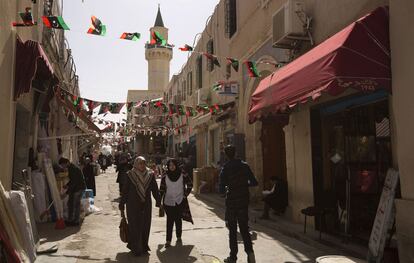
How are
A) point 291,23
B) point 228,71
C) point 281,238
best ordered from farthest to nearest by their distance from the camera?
point 228,71 < point 291,23 < point 281,238

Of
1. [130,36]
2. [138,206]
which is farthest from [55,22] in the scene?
[138,206]

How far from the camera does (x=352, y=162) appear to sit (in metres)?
6.70

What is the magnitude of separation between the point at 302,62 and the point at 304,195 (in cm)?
301

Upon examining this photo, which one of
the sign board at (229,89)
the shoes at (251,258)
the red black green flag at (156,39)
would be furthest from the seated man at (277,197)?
the sign board at (229,89)

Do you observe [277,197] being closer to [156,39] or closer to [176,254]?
[176,254]

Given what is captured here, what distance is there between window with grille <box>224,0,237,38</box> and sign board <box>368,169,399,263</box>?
9955mm

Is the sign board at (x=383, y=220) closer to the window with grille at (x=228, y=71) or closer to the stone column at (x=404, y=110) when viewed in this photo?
the stone column at (x=404, y=110)

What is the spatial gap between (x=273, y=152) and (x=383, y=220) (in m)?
6.42

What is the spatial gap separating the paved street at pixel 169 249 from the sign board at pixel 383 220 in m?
1.06

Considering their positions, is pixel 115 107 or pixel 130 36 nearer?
pixel 130 36

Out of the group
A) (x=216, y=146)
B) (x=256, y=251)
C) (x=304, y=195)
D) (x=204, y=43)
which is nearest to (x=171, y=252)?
(x=256, y=251)

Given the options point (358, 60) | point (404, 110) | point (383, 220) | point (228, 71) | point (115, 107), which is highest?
point (228, 71)

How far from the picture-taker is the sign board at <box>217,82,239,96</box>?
12797 millimetres

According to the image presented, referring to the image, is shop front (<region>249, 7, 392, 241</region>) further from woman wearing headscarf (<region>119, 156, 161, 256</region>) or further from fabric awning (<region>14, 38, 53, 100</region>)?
fabric awning (<region>14, 38, 53, 100</region>)
